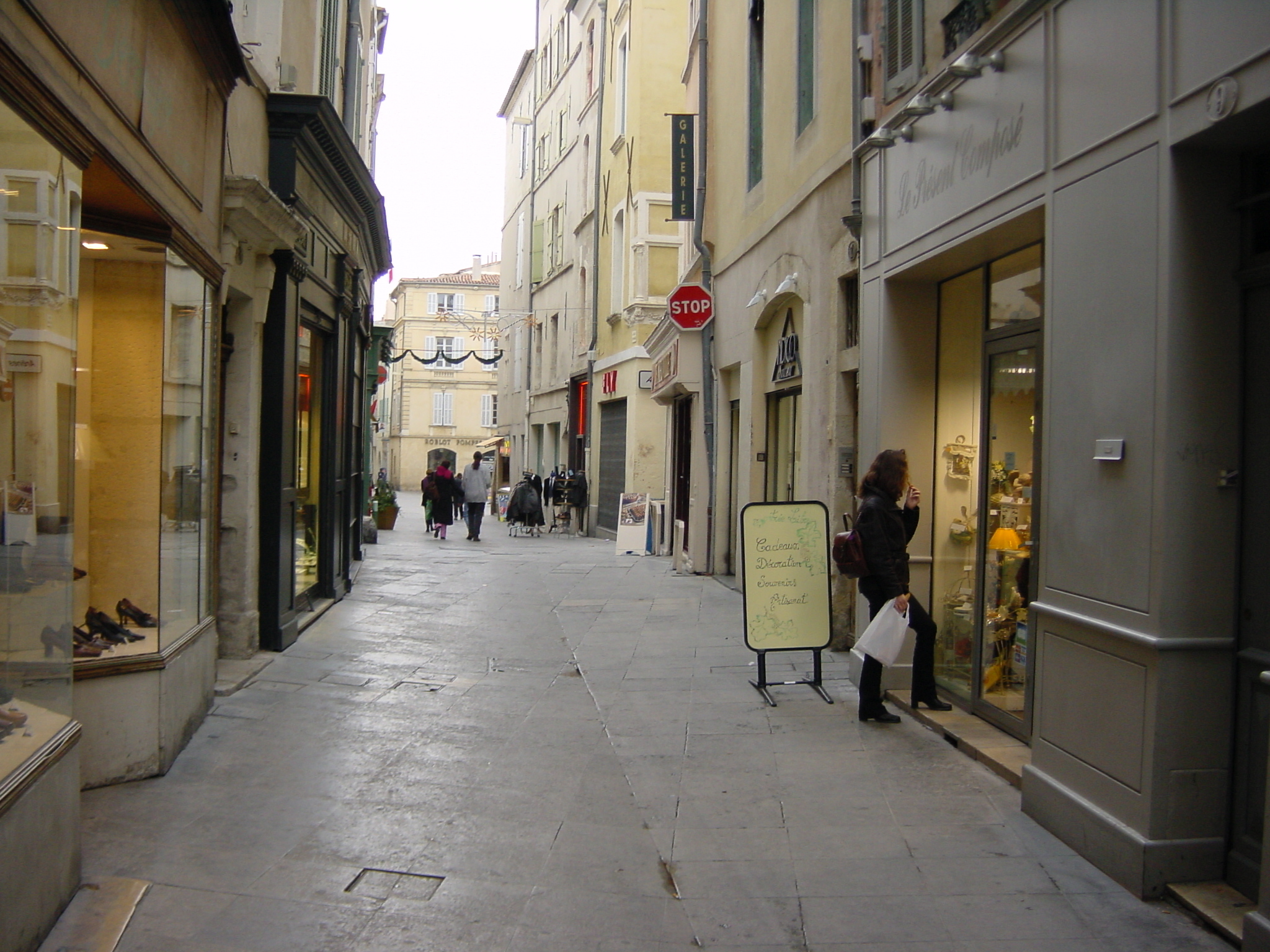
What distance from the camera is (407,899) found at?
412 centimetres

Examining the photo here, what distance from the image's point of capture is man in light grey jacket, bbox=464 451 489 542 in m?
22.7

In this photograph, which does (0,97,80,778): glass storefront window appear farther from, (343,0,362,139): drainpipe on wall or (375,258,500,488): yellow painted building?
(375,258,500,488): yellow painted building

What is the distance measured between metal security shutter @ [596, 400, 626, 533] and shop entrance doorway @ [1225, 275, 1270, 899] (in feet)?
63.1

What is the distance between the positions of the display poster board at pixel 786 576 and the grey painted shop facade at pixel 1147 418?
77.0 inches

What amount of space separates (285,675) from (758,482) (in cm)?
608

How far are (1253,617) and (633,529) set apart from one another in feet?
51.8

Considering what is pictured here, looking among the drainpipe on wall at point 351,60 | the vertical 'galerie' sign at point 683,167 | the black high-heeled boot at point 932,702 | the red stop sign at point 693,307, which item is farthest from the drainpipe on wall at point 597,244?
the black high-heeled boot at point 932,702

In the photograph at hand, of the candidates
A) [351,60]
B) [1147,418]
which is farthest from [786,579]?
[351,60]

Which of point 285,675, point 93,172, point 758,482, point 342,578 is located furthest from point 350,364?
point 93,172

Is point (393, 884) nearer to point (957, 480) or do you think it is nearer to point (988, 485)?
point (988, 485)

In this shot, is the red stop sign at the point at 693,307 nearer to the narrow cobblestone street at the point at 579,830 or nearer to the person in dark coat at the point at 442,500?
the narrow cobblestone street at the point at 579,830

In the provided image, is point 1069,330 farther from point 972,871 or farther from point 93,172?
point 93,172

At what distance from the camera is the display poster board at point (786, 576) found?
24.6ft

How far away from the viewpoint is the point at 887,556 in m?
6.77
